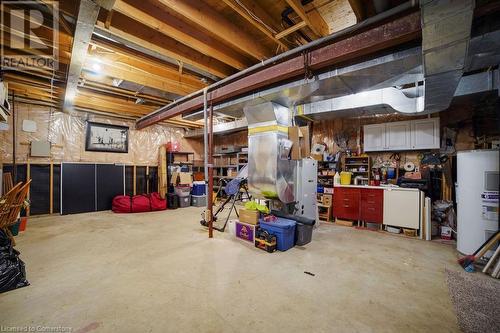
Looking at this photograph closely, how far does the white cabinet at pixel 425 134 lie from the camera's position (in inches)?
171

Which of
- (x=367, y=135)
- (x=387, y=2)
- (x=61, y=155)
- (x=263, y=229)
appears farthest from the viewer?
(x=61, y=155)

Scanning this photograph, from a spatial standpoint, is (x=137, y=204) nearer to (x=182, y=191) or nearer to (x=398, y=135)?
(x=182, y=191)

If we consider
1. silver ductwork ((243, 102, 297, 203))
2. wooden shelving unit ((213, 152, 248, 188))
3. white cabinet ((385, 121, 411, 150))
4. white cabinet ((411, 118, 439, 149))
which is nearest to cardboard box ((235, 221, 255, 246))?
silver ductwork ((243, 102, 297, 203))

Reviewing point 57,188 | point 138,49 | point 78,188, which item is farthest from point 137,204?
point 138,49

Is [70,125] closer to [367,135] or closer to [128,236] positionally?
[128,236]

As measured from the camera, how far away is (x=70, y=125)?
611 centimetres

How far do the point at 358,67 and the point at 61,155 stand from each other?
23.9 feet

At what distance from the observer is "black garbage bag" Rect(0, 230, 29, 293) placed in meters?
2.16

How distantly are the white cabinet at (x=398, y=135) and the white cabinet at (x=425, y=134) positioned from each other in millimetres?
86

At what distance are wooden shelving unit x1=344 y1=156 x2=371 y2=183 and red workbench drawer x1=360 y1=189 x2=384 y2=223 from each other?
55 cm

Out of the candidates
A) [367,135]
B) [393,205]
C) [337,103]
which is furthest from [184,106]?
[393,205]

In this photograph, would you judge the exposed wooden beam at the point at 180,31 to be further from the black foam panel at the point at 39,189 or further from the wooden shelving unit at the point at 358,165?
the black foam panel at the point at 39,189

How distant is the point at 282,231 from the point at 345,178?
2.63 meters

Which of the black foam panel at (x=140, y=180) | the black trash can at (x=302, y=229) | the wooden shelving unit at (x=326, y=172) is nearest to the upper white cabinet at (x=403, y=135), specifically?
the wooden shelving unit at (x=326, y=172)
